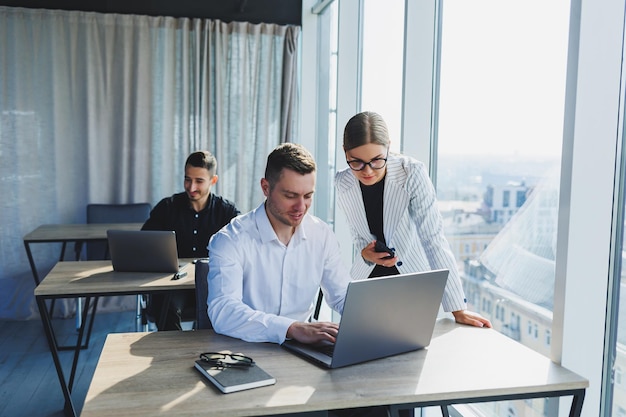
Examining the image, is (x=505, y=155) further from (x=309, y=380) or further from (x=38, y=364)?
(x=38, y=364)

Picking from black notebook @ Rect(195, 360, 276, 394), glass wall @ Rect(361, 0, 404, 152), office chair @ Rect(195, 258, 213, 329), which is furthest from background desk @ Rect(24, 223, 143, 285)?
black notebook @ Rect(195, 360, 276, 394)

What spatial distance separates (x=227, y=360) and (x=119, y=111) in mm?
4228

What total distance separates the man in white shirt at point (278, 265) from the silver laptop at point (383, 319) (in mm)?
123

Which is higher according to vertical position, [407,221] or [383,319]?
[407,221]

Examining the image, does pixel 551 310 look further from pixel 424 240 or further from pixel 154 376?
pixel 154 376

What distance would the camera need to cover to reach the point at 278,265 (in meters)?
2.14

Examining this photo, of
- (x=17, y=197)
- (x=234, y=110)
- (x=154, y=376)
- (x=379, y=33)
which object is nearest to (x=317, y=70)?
(x=234, y=110)

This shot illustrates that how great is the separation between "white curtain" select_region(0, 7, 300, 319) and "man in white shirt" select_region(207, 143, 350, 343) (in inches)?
138

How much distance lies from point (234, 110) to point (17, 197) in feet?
6.74

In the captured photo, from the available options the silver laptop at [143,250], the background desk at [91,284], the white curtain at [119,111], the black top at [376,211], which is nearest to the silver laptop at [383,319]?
the black top at [376,211]

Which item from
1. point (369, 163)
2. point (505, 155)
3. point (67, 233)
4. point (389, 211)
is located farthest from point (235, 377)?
point (67, 233)

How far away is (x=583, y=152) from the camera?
1795 millimetres

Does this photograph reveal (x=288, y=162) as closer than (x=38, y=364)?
Yes

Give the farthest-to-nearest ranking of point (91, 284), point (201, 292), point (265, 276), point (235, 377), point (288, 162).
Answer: point (91, 284), point (201, 292), point (265, 276), point (288, 162), point (235, 377)
